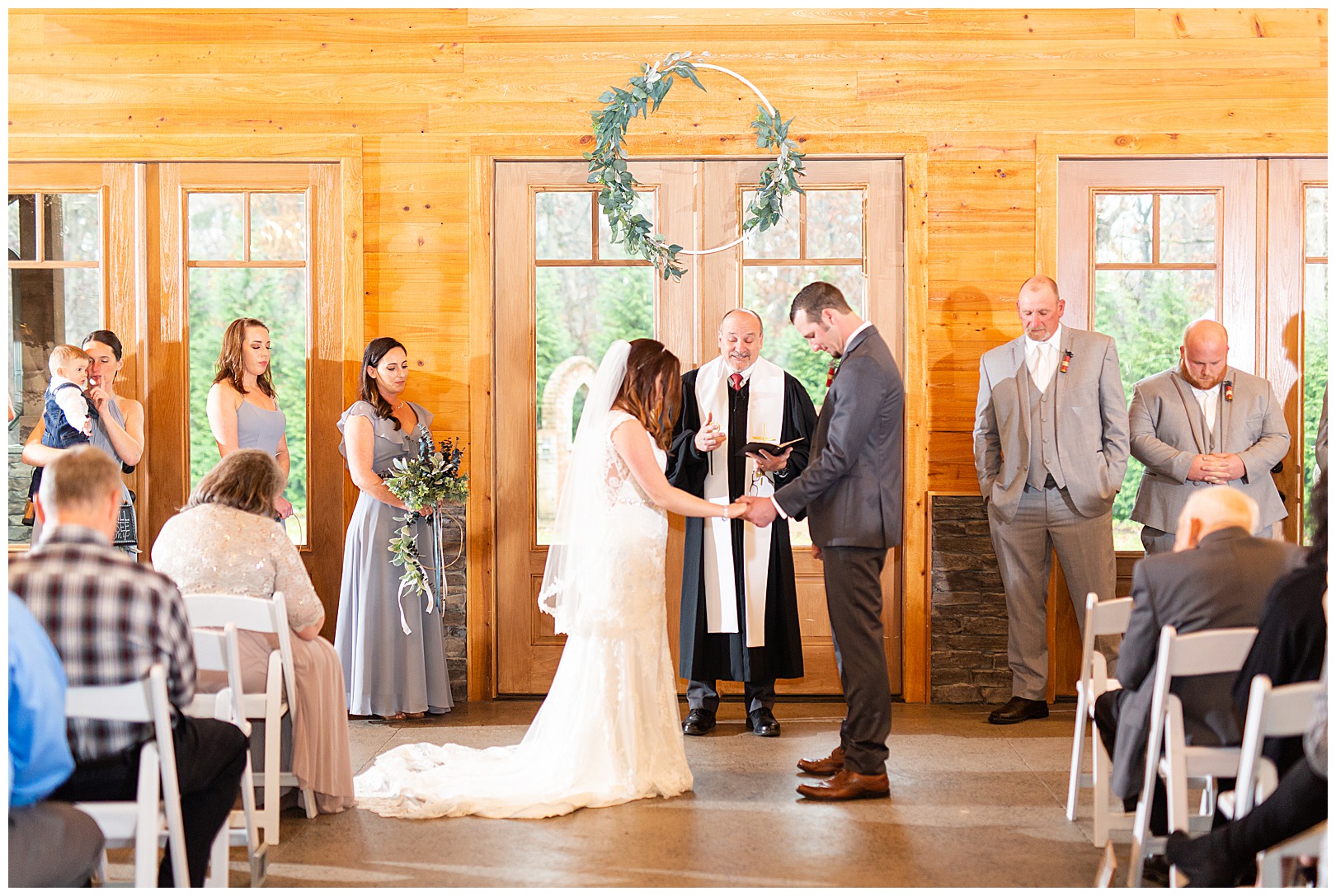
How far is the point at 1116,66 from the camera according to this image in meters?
5.08

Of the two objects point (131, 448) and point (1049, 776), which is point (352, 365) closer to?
point (131, 448)

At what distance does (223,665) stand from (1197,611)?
2.49 metres

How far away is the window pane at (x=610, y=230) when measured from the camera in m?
5.19

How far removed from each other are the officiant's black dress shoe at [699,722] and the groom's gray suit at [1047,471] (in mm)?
1404

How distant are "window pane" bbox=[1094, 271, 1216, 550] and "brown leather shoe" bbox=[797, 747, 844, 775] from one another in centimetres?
204

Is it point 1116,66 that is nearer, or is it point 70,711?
point 70,711

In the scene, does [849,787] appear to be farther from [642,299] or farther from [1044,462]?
[642,299]

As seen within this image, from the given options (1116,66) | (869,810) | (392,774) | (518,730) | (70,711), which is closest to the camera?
(70,711)

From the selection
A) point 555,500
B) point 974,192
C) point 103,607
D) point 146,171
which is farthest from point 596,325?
point 103,607

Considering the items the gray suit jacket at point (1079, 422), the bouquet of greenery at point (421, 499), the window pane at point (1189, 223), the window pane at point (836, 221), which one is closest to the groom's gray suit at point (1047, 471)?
the gray suit jacket at point (1079, 422)

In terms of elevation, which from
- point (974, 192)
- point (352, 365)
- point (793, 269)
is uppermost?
point (974, 192)

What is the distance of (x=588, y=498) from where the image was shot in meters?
3.82

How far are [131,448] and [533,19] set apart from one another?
2678mm

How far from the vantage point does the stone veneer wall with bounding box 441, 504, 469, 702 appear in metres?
5.13
